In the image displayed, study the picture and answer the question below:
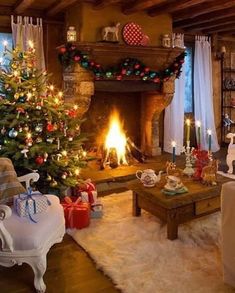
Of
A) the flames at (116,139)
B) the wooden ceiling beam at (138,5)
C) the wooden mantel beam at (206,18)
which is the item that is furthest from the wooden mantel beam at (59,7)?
the wooden mantel beam at (206,18)

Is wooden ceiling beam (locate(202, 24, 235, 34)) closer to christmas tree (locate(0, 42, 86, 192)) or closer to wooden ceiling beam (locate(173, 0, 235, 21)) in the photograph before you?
wooden ceiling beam (locate(173, 0, 235, 21))

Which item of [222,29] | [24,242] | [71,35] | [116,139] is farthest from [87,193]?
[222,29]

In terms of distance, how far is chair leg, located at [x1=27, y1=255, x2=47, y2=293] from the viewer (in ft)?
7.32

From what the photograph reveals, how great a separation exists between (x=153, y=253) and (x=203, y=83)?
4.25 m

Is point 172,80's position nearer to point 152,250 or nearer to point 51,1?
point 51,1

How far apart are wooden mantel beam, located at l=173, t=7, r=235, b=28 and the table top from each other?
8.83 feet

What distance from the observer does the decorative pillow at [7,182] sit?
2705 mm

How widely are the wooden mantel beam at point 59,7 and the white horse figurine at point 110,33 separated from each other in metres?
0.54

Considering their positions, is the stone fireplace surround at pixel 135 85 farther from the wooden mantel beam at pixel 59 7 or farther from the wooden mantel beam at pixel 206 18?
the wooden mantel beam at pixel 206 18

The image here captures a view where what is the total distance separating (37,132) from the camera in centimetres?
345

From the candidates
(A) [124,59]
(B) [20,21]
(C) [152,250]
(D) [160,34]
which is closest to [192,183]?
(C) [152,250]

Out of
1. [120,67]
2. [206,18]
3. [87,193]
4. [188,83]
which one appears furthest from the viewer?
[188,83]

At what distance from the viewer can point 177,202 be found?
295 centimetres

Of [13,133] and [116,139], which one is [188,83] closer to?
[116,139]
